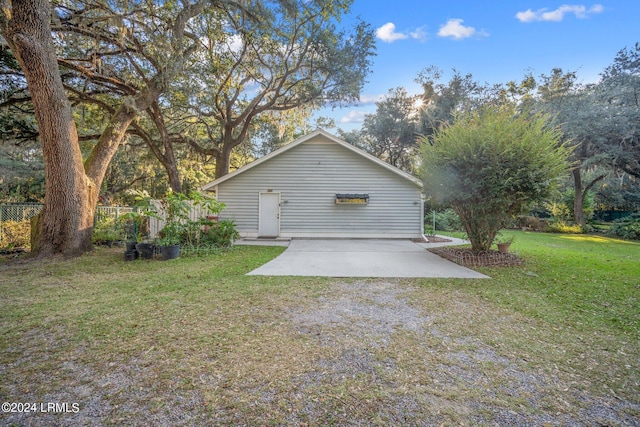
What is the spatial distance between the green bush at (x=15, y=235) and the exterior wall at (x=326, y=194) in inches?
217

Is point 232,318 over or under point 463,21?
under

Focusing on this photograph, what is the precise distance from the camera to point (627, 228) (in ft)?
45.8

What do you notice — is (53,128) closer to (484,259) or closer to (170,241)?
(170,241)

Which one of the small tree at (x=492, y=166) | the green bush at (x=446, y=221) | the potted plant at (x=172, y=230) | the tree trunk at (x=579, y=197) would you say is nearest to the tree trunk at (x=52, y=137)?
the potted plant at (x=172, y=230)

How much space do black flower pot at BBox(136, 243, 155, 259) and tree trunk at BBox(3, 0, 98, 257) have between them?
5.45 ft

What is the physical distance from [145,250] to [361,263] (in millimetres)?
5236

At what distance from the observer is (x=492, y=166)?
6.43 metres

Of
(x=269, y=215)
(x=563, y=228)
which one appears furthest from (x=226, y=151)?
(x=563, y=228)

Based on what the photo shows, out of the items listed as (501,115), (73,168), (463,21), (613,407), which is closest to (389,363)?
(613,407)

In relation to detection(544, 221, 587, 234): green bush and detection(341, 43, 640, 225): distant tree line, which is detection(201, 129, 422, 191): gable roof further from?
detection(544, 221, 587, 234): green bush

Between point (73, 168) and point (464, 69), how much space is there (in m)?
21.3

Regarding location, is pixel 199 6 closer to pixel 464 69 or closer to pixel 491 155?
pixel 491 155

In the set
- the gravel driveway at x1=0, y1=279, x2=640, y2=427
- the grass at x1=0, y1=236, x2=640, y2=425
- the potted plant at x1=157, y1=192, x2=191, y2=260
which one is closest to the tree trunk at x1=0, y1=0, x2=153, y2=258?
the potted plant at x1=157, y1=192, x2=191, y2=260

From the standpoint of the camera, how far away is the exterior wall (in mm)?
11531
